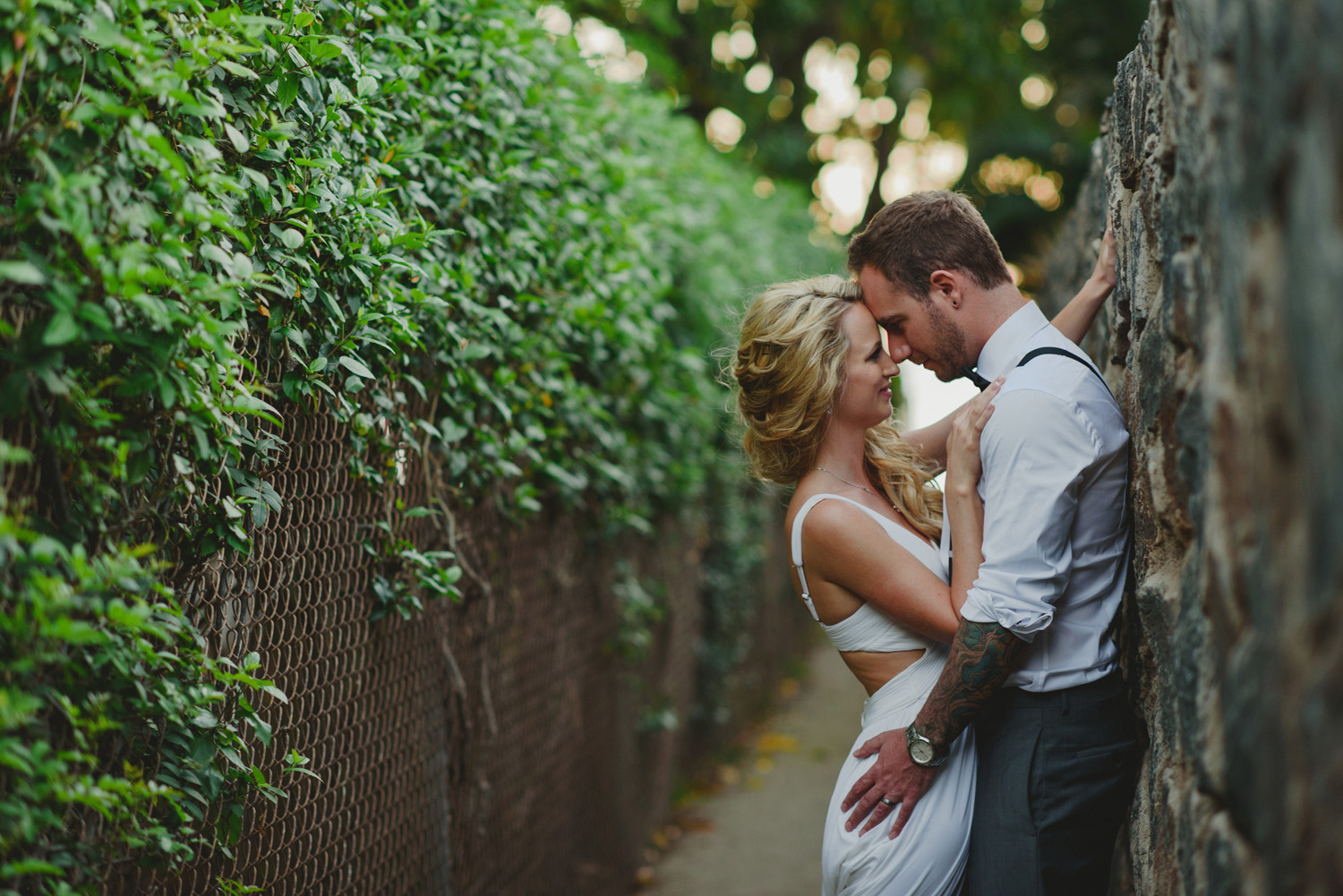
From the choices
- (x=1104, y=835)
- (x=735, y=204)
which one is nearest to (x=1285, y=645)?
(x=1104, y=835)

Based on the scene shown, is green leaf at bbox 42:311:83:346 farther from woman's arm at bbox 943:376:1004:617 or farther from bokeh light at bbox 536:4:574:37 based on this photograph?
bokeh light at bbox 536:4:574:37

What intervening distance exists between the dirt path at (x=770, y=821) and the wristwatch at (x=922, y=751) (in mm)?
3263

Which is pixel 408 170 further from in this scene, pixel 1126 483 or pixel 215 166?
pixel 1126 483

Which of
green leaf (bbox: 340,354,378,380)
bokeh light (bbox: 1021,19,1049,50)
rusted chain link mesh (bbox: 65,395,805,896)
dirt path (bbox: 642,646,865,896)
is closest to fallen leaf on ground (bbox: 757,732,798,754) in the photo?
dirt path (bbox: 642,646,865,896)

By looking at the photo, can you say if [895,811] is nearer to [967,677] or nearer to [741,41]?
[967,677]

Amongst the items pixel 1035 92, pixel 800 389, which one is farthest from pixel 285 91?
pixel 1035 92

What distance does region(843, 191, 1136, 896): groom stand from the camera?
2.18 m

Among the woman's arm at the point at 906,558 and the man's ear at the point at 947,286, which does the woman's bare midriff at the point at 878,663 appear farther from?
the man's ear at the point at 947,286

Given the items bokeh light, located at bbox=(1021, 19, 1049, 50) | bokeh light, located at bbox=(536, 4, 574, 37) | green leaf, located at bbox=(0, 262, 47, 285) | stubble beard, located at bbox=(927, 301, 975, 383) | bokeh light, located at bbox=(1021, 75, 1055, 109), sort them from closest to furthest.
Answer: green leaf, located at bbox=(0, 262, 47, 285) → stubble beard, located at bbox=(927, 301, 975, 383) → bokeh light, located at bbox=(536, 4, 574, 37) → bokeh light, located at bbox=(1021, 19, 1049, 50) → bokeh light, located at bbox=(1021, 75, 1055, 109)

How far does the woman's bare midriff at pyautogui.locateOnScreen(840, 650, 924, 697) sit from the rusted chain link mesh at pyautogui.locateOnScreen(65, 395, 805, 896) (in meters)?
1.23

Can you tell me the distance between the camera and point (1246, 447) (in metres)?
1.19

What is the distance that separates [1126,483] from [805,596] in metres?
0.91

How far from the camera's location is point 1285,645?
3.50 ft

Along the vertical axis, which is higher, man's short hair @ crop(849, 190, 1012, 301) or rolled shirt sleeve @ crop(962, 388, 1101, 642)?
man's short hair @ crop(849, 190, 1012, 301)
